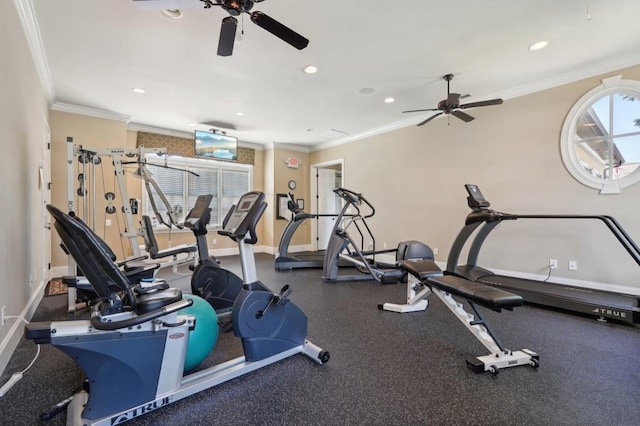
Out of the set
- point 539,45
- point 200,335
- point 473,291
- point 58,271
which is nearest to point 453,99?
point 539,45

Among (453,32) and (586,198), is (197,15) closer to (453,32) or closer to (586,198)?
(453,32)

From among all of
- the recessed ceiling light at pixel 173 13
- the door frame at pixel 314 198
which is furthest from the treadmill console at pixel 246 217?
the door frame at pixel 314 198

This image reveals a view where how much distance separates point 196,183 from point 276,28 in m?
5.55

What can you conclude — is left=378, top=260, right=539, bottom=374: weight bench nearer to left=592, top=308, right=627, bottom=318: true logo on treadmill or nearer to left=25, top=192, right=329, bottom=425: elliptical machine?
left=592, top=308, right=627, bottom=318: true logo on treadmill

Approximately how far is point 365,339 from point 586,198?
3507 millimetres

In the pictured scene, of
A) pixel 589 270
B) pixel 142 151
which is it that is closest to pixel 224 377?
pixel 142 151

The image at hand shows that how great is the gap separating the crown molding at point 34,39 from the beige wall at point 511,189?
5.37 meters

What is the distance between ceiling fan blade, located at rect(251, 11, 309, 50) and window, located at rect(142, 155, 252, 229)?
459 centimetres

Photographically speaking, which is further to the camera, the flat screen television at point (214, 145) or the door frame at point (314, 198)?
the door frame at point (314, 198)

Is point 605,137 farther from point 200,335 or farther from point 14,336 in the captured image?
point 14,336

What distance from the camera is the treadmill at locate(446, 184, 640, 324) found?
113 inches

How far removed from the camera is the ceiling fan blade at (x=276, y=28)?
79.2 inches

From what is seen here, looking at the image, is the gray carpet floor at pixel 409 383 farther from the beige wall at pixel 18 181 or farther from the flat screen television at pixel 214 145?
the flat screen television at pixel 214 145

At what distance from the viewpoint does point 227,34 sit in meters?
2.19
